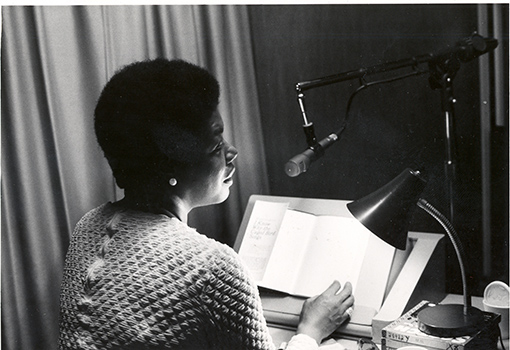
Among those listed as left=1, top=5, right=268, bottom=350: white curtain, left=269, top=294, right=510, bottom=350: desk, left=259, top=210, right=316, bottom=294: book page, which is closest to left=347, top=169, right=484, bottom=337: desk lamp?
left=269, top=294, right=510, bottom=350: desk

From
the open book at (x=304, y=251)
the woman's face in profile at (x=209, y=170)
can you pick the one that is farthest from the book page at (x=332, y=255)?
the woman's face in profile at (x=209, y=170)

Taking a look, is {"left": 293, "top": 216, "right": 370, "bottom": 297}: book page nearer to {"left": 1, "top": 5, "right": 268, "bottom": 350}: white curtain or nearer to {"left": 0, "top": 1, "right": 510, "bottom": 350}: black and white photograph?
{"left": 0, "top": 1, "right": 510, "bottom": 350}: black and white photograph

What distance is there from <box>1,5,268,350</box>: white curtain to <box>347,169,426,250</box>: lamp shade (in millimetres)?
782

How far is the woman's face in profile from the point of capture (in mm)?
1034

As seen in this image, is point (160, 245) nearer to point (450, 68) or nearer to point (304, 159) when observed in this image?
point (304, 159)

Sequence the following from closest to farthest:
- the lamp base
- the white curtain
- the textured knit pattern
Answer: the textured knit pattern → the lamp base → the white curtain

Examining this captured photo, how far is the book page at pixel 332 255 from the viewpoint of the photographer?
1.29 metres

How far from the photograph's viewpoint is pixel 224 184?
1112mm

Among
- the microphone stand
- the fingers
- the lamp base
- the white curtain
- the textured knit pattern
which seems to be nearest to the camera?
the textured knit pattern

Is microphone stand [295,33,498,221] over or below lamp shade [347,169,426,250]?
over

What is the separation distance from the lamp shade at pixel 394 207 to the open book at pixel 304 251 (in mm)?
290

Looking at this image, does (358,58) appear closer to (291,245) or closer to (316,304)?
(291,245)

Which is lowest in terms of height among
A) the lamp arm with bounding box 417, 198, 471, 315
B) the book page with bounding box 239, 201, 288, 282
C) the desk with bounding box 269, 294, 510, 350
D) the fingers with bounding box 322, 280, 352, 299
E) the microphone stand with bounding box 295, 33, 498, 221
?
the desk with bounding box 269, 294, 510, 350

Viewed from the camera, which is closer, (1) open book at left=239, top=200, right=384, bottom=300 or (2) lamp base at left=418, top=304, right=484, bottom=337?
(2) lamp base at left=418, top=304, right=484, bottom=337
